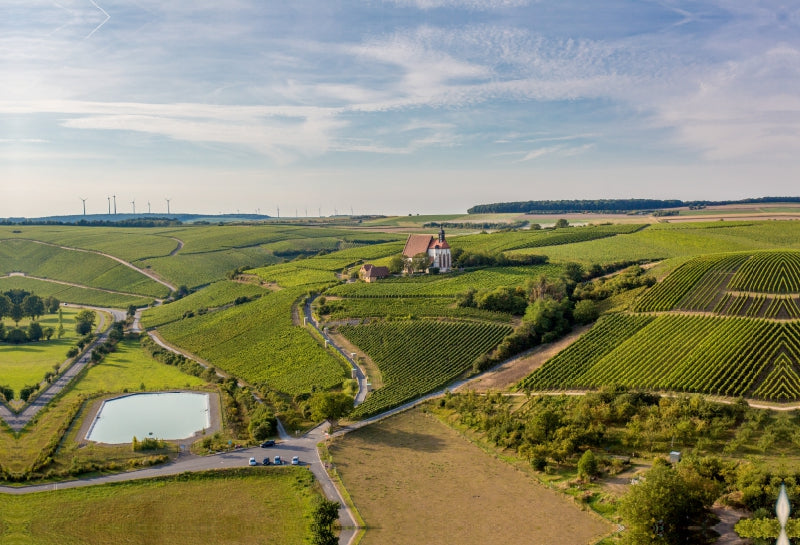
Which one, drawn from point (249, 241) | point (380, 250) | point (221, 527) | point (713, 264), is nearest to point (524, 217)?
point (380, 250)

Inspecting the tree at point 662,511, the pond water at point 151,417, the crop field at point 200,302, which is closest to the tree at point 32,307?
the crop field at point 200,302

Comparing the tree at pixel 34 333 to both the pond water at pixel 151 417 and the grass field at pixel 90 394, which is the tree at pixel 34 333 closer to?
the grass field at pixel 90 394

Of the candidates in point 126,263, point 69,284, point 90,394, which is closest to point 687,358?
point 90,394

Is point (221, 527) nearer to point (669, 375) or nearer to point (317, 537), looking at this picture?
point (317, 537)

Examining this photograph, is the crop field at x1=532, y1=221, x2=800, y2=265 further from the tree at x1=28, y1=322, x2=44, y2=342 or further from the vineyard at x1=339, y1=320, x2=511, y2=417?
the tree at x1=28, y1=322, x2=44, y2=342

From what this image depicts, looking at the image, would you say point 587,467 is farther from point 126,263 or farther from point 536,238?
point 126,263
